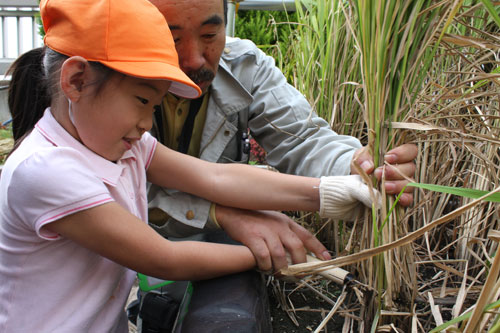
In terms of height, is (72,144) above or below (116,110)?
below

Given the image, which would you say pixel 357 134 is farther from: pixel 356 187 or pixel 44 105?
pixel 44 105

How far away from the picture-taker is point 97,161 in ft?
3.55

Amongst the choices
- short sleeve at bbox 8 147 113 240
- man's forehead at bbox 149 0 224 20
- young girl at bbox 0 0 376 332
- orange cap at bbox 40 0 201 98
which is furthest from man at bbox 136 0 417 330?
short sleeve at bbox 8 147 113 240

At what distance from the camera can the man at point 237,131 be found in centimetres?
127

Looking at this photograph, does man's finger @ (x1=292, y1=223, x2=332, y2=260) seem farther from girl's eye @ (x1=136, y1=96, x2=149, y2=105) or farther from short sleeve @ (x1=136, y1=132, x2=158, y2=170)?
girl's eye @ (x1=136, y1=96, x2=149, y2=105)

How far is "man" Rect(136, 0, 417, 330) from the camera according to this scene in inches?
49.9

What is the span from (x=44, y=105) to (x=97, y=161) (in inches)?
10.2

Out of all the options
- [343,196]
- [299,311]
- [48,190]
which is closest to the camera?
[48,190]

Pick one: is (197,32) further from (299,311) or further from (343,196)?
(299,311)

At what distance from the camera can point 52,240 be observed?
41.5 inches

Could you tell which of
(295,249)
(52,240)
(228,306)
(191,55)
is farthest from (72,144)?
(295,249)

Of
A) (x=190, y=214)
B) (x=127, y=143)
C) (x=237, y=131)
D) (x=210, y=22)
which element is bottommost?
(x=190, y=214)

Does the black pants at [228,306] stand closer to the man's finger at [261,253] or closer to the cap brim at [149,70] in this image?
the man's finger at [261,253]

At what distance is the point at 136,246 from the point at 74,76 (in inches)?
15.5
